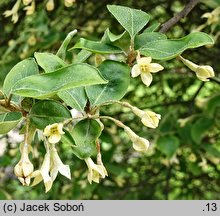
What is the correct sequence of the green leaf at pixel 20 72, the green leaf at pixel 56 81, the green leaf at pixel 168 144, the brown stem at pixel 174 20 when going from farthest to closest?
the green leaf at pixel 168 144, the brown stem at pixel 174 20, the green leaf at pixel 20 72, the green leaf at pixel 56 81

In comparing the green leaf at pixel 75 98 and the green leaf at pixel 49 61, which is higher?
the green leaf at pixel 49 61

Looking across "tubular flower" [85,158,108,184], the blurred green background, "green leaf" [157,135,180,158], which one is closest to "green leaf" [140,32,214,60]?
"tubular flower" [85,158,108,184]

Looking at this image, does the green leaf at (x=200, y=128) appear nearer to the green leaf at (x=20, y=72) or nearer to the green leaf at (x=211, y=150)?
the green leaf at (x=211, y=150)

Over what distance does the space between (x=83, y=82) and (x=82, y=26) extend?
152 cm

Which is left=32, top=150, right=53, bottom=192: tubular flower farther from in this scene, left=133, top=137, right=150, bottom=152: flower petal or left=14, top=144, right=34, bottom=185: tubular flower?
left=133, top=137, right=150, bottom=152: flower petal

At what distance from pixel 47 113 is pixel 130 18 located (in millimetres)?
260

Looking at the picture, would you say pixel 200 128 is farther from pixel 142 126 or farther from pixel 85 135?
pixel 85 135

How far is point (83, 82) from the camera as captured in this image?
0.90 m

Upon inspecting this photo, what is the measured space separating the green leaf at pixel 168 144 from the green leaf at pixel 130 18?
36.9 inches

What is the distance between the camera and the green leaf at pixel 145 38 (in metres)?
1.07

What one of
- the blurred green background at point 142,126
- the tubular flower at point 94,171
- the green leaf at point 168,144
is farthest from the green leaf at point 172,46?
the green leaf at point 168,144

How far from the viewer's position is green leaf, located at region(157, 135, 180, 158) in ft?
6.50

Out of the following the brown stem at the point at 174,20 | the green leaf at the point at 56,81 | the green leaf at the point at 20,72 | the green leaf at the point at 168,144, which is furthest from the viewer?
the green leaf at the point at 168,144

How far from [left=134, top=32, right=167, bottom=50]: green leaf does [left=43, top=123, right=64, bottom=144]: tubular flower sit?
9.2 inches
